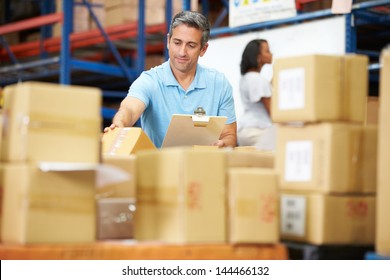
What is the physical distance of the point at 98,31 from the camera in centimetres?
901

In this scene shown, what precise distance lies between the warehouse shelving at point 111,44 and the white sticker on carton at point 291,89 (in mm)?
2762

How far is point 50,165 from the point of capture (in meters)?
2.55

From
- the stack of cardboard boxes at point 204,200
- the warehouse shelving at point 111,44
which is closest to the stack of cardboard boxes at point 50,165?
the stack of cardboard boxes at point 204,200

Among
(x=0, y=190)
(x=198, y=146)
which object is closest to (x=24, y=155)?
(x=0, y=190)

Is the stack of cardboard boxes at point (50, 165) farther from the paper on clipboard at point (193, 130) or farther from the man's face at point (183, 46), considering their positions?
the man's face at point (183, 46)

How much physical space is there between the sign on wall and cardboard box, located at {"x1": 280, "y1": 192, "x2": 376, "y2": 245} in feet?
11.0

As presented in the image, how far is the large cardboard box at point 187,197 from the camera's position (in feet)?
8.75

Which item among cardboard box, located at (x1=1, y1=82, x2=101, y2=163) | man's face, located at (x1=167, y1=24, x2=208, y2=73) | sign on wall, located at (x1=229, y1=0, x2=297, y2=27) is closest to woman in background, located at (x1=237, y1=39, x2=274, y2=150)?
sign on wall, located at (x1=229, y1=0, x2=297, y2=27)

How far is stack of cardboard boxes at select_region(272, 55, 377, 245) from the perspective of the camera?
2.88 meters

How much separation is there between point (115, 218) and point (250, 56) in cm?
366

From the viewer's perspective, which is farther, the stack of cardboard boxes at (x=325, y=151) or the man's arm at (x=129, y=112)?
the man's arm at (x=129, y=112)

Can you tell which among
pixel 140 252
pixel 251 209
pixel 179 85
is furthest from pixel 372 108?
pixel 140 252
